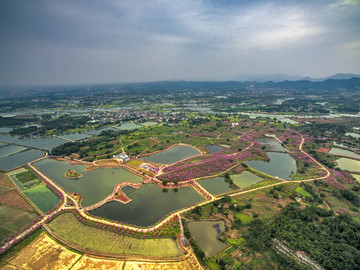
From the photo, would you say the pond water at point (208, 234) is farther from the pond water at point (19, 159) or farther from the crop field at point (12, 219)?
the pond water at point (19, 159)

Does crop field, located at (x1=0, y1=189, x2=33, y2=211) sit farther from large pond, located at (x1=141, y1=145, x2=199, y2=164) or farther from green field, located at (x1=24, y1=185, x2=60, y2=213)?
large pond, located at (x1=141, y1=145, x2=199, y2=164)

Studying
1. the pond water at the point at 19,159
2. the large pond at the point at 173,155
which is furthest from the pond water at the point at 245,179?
the pond water at the point at 19,159

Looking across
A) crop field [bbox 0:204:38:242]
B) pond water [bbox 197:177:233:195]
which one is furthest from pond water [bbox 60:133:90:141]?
pond water [bbox 197:177:233:195]

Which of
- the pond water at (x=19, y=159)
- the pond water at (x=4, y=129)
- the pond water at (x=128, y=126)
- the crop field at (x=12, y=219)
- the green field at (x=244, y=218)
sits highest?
the pond water at (x=4, y=129)

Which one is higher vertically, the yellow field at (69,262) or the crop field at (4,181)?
the crop field at (4,181)

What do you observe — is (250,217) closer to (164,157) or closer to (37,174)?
(164,157)

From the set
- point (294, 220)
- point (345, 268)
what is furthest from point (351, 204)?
point (345, 268)

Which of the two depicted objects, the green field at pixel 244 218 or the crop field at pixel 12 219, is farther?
the green field at pixel 244 218
